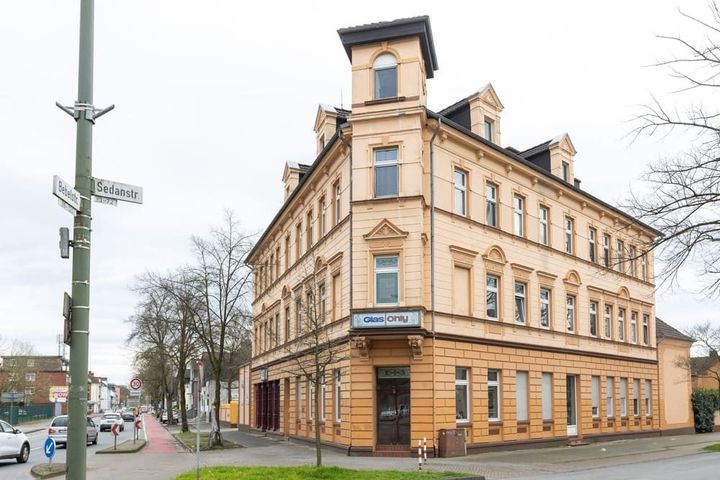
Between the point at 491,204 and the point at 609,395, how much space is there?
13536 millimetres

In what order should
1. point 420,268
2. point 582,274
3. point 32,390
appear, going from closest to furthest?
1. point 420,268
2. point 582,274
3. point 32,390

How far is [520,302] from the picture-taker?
31.0 m

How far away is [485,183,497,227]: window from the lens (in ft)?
96.3

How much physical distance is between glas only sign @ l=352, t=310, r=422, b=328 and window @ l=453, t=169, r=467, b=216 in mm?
5133

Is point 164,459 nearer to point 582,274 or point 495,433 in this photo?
point 495,433

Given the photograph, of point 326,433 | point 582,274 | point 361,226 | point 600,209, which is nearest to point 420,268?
point 361,226

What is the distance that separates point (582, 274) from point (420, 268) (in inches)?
521

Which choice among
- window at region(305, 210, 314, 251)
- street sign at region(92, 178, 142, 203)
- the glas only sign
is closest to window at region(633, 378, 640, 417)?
window at region(305, 210, 314, 251)

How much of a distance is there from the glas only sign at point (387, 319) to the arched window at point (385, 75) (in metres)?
7.42

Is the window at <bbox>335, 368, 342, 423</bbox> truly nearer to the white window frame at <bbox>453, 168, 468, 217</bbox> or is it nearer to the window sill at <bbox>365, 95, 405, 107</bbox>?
the white window frame at <bbox>453, 168, 468, 217</bbox>

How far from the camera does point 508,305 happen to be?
97.3 feet

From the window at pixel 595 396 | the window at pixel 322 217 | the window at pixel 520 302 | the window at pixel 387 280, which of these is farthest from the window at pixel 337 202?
the window at pixel 595 396

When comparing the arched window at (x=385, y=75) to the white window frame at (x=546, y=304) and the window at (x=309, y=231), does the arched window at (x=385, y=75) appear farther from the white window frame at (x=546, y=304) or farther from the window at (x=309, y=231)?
the white window frame at (x=546, y=304)

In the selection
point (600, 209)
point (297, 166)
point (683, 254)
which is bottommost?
point (683, 254)
